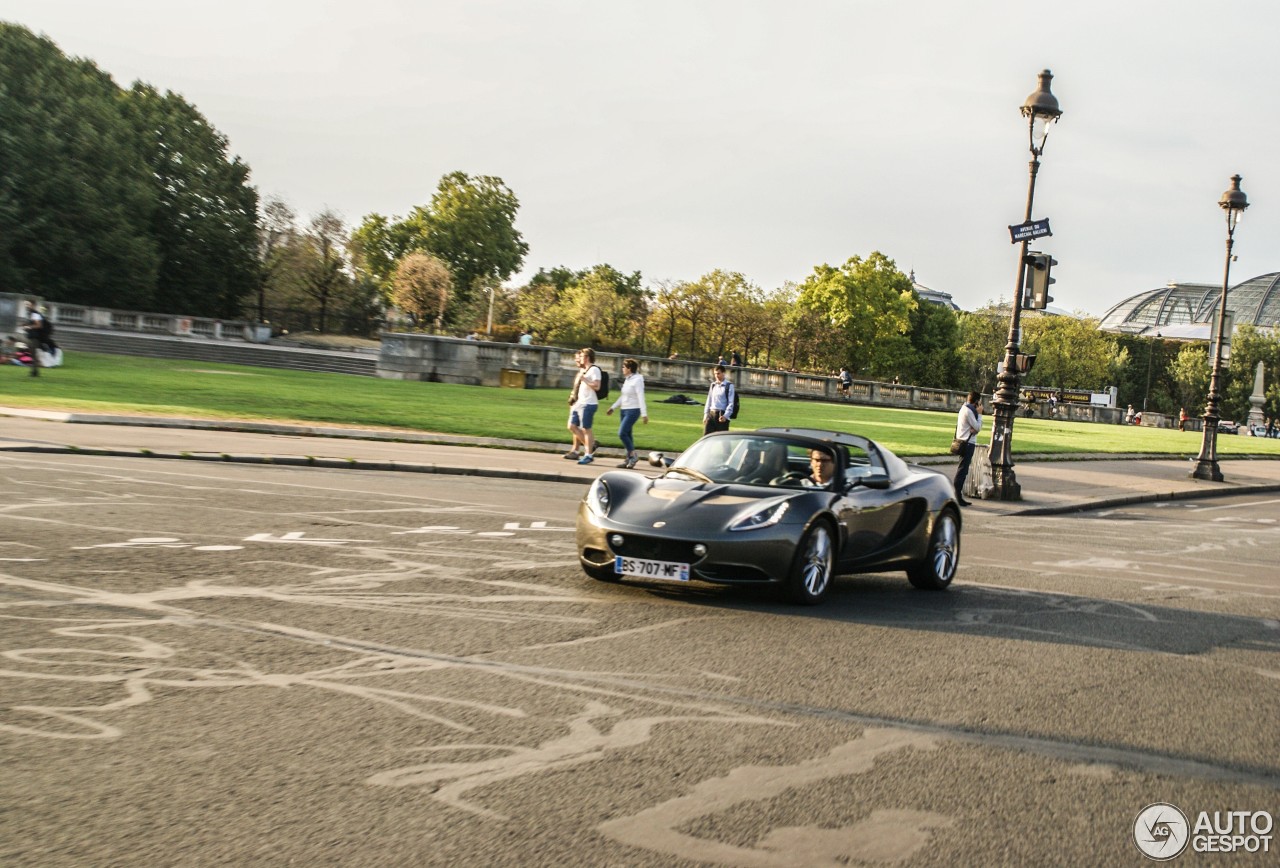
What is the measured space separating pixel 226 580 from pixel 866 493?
4.90m

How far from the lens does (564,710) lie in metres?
5.75

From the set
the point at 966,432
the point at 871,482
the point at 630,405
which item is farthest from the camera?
the point at 630,405

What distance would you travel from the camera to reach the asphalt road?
4.20 metres

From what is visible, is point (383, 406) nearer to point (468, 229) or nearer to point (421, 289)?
point (421, 289)

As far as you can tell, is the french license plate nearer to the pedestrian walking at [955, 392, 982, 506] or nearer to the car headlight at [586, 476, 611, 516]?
the car headlight at [586, 476, 611, 516]

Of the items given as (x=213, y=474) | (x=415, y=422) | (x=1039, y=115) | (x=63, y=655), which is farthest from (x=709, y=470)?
(x=415, y=422)

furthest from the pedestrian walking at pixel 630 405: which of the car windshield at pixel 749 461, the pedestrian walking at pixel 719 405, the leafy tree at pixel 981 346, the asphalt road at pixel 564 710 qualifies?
the leafy tree at pixel 981 346

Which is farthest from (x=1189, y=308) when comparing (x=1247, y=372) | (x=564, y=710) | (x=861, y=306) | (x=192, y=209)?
(x=564, y=710)

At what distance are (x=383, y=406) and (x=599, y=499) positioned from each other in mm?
22626

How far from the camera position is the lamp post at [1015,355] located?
834 inches

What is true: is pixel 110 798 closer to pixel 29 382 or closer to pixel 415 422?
pixel 415 422

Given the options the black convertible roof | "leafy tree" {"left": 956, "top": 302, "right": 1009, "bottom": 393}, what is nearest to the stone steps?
the black convertible roof

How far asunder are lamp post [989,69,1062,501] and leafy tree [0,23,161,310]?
177 feet

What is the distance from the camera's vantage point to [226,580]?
341 inches
